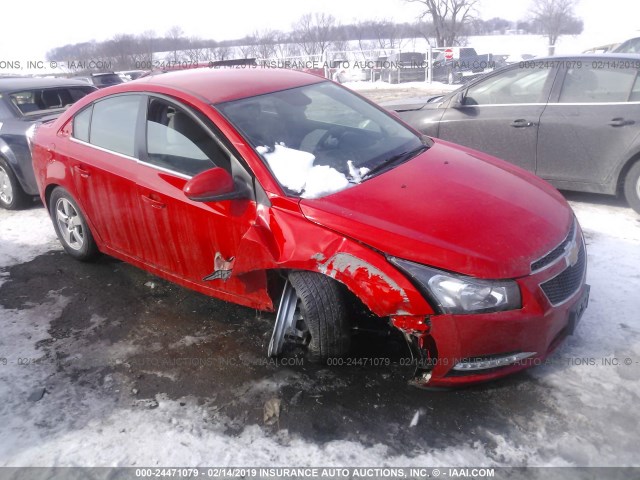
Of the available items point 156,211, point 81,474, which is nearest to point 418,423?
point 81,474

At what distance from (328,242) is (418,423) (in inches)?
38.9

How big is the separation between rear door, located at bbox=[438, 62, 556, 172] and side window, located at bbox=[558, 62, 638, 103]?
0.19 m

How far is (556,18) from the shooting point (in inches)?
1718

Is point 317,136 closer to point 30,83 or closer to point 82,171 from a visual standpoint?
point 82,171

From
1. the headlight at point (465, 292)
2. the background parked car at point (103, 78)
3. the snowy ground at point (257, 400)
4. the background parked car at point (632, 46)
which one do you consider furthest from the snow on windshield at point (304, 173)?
the background parked car at point (103, 78)

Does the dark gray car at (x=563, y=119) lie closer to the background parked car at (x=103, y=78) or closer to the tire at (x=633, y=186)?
the tire at (x=633, y=186)

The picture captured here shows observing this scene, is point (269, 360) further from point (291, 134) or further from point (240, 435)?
point (291, 134)

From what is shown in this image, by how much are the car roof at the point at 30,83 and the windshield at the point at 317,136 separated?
4.40m

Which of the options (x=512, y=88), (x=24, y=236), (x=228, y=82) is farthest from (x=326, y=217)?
(x=24, y=236)

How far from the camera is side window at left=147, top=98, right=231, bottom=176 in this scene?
126 inches

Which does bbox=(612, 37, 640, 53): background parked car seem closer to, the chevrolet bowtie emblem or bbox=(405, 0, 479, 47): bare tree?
the chevrolet bowtie emblem

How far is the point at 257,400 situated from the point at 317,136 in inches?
64.3

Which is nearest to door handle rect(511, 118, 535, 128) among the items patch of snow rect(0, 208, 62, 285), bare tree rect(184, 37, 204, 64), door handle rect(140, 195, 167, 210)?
door handle rect(140, 195, 167, 210)

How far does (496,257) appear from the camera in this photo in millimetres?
2523
